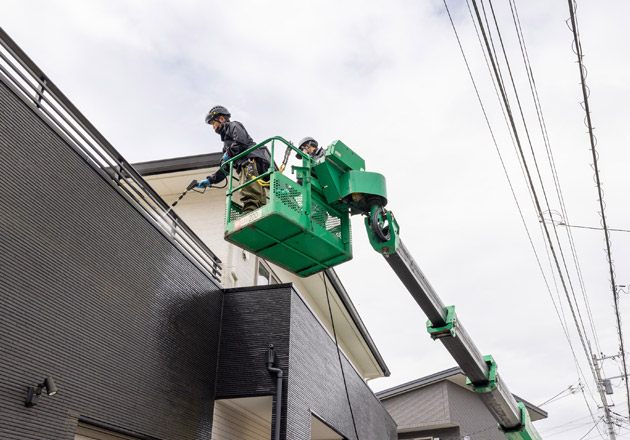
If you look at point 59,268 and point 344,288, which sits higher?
point 344,288

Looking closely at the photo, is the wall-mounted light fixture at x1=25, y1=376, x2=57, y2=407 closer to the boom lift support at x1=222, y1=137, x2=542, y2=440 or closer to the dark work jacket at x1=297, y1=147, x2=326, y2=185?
the boom lift support at x1=222, y1=137, x2=542, y2=440

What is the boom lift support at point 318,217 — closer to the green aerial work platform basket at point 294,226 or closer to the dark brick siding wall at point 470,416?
the green aerial work platform basket at point 294,226

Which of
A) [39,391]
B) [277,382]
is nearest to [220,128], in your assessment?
[277,382]

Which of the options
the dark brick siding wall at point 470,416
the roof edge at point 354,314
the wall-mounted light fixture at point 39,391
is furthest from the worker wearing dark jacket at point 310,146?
the dark brick siding wall at point 470,416

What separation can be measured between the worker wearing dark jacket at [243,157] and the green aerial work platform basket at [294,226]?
0.20 m

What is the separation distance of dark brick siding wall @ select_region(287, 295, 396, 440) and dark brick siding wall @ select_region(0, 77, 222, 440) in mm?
1487

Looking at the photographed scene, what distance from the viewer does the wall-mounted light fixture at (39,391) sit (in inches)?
240

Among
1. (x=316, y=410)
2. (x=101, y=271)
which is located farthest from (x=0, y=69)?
(x=316, y=410)

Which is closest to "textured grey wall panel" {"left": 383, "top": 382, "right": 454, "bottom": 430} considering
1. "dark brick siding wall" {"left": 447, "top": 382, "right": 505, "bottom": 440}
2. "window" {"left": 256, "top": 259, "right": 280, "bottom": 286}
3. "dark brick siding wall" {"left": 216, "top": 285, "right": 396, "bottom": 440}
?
"dark brick siding wall" {"left": 447, "top": 382, "right": 505, "bottom": 440}

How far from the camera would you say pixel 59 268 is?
6934 millimetres

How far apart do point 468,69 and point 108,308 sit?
18.9 ft

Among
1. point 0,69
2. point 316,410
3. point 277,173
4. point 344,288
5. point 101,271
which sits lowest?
point 316,410

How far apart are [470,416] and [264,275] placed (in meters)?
13.9

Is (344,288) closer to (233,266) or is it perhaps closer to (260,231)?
(233,266)
